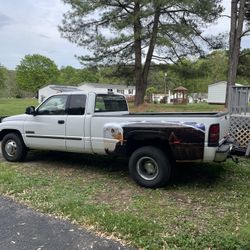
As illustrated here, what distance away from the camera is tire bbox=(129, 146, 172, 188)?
18.4ft

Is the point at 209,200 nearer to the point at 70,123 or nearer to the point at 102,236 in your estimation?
the point at 102,236

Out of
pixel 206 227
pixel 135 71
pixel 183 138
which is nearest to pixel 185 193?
pixel 183 138

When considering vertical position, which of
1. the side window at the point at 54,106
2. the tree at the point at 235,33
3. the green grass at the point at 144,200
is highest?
the tree at the point at 235,33

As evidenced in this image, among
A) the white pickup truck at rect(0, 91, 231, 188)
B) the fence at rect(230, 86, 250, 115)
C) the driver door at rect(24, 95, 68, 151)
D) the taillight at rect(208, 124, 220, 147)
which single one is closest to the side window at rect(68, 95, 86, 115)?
the white pickup truck at rect(0, 91, 231, 188)

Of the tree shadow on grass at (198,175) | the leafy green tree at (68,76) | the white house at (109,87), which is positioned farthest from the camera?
the leafy green tree at (68,76)

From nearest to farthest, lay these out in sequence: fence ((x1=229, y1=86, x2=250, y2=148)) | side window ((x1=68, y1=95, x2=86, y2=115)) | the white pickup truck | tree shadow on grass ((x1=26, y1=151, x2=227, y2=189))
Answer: the white pickup truck, tree shadow on grass ((x1=26, y1=151, x2=227, y2=189)), side window ((x1=68, y1=95, x2=86, y2=115)), fence ((x1=229, y1=86, x2=250, y2=148))

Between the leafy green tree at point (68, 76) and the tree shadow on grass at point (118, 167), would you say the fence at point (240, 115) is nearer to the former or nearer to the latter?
the tree shadow on grass at point (118, 167)

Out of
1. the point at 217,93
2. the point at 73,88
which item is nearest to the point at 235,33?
the point at 73,88

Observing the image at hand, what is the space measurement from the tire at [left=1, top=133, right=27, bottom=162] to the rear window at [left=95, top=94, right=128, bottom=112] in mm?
2014

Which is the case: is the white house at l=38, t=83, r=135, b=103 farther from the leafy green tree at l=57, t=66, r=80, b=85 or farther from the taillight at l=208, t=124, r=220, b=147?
the taillight at l=208, t=124, r=220, b=147

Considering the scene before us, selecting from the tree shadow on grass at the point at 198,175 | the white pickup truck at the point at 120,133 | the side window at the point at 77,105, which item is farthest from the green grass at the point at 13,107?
the tree shadow on grass at the point at 198,175

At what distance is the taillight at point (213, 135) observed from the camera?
207 inches

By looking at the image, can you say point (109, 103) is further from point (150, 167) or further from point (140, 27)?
point (140, 27)

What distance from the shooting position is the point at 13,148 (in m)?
7.66
